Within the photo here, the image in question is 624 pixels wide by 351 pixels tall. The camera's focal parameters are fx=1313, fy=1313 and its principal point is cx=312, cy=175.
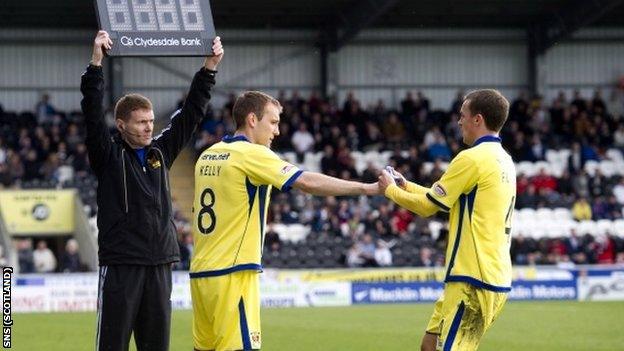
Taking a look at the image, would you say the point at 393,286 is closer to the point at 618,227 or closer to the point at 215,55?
the point at 618,227

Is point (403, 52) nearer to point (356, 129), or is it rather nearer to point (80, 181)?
point (356, 129)

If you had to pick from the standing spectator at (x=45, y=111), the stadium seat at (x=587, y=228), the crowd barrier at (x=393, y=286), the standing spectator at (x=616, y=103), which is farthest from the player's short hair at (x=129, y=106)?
the standing spectator at (x=616, y=103)

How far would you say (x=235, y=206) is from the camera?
A: 27.3ft

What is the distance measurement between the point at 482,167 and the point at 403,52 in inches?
1221

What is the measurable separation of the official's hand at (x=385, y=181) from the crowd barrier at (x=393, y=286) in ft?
56.5

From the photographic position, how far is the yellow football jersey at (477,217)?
8.37m

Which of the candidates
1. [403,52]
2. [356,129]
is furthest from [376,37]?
[356,129]

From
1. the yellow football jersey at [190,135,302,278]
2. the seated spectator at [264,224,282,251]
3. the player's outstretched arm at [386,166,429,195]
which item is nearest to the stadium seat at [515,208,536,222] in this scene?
the seated spectator at [264,224,282,251]

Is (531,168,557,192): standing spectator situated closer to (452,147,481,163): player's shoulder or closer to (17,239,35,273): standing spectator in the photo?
(17,239,35,273): standing spectator

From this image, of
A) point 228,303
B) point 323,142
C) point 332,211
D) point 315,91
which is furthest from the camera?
point 315,91

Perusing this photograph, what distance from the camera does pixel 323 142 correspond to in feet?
116

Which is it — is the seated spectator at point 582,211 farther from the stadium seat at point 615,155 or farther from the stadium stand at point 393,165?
the stadium seat at point 615,155

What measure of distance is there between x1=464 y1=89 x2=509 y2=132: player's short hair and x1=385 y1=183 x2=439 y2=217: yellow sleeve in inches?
25.6

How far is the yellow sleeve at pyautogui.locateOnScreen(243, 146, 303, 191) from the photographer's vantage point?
820 centimetres
